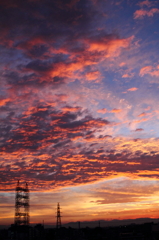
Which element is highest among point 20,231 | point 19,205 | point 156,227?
point 19,205

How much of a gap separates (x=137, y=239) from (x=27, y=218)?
31733 mm

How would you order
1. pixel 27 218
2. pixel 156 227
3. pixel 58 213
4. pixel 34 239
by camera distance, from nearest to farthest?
pixel 27 218, pixel 34 239, pixel 58 213, pixel 156 227

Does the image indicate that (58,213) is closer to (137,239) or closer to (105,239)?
(105,239)

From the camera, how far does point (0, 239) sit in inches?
3179

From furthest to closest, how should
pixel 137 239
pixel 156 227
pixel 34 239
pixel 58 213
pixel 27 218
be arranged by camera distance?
pixel 156 227 < pixel 58 213 < pixel 34 239 < pixel 27 218 < pixel 137 239

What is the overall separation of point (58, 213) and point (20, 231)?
2343 cm

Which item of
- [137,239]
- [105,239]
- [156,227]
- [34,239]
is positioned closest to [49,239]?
[34,239]

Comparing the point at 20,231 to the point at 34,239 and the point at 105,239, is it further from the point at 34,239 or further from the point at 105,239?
the point at 105,239

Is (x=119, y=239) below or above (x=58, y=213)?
below

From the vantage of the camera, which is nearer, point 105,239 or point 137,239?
point 137,239

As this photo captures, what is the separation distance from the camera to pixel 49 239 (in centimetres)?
8206

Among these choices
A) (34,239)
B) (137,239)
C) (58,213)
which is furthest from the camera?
(58,213)

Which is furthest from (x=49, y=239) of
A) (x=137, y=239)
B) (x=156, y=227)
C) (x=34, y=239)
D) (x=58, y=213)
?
(x=156, y=227)

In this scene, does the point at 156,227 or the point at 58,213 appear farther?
the point at 156,227
